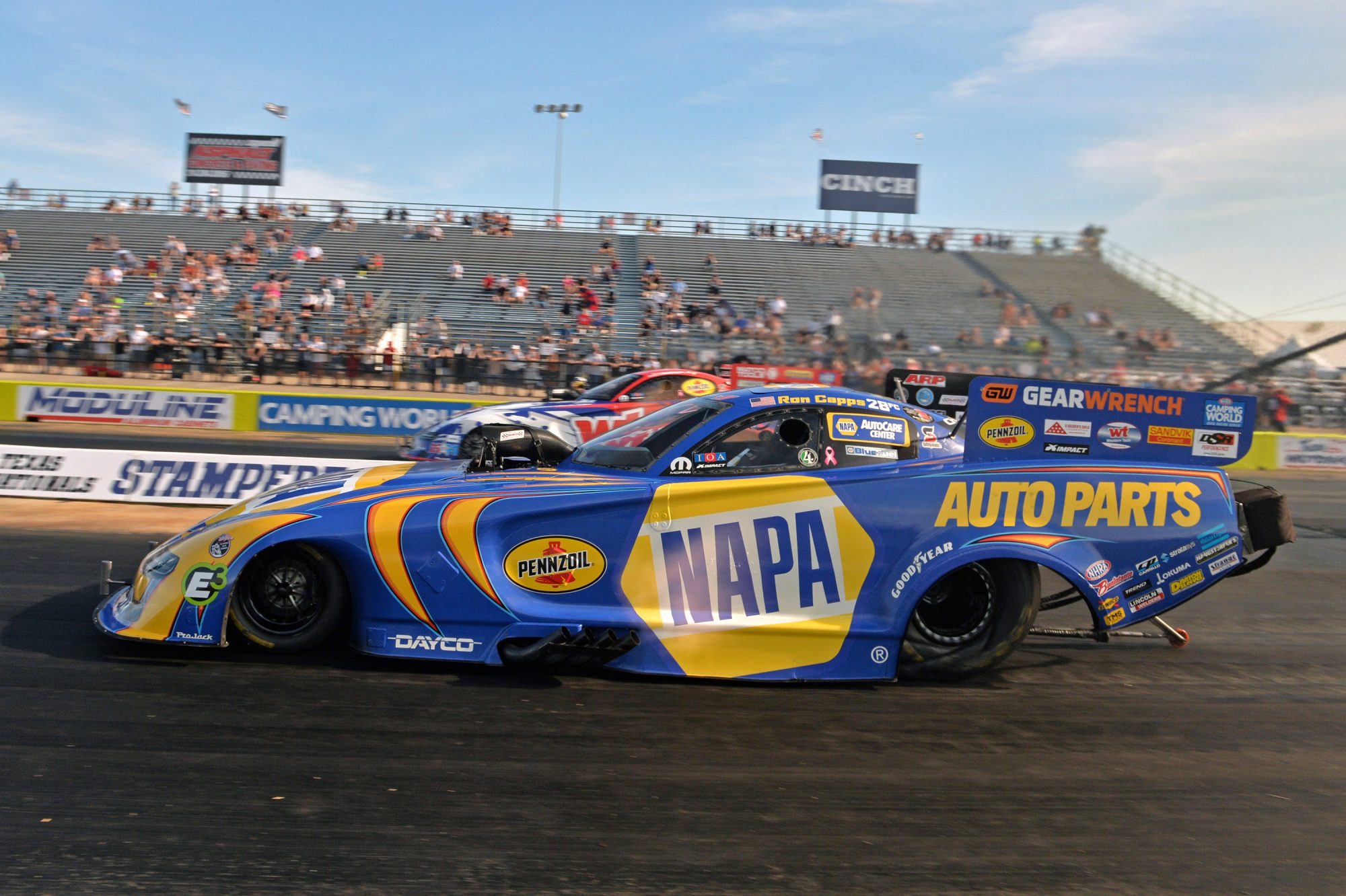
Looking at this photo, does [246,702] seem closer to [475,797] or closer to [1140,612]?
[475,797]

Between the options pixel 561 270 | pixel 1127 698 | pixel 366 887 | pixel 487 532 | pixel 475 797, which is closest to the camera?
pixel 366 887

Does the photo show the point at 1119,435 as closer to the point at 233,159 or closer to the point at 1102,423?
the point at 1102,423

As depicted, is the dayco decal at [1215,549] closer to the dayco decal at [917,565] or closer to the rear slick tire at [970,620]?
the rear slick tire at [970,620]

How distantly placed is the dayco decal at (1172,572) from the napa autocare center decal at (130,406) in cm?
1729

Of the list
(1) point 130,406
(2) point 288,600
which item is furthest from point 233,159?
(2) point 288,600

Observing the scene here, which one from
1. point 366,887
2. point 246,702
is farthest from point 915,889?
point 246,702

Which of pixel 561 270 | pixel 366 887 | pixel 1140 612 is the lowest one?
pixel 366 887

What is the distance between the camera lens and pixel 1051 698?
5090 mm

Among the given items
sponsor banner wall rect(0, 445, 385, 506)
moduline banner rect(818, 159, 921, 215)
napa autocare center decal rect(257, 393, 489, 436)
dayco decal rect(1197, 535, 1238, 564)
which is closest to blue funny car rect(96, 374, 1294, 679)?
dayco decal rect(1197, 535, 1238, 564)

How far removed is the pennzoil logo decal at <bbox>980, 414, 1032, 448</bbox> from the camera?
517 cm

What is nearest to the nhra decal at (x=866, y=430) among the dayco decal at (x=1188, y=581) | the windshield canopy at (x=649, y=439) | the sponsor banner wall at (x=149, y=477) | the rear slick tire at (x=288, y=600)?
the windshield canopy at (x=649, y=439)

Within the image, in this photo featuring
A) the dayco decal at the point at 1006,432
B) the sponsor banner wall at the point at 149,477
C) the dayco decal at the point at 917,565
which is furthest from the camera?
the sponsor banner wall at the point at 149,477

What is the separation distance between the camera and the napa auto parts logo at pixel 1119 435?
17.3 ft

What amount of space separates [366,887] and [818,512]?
2659 millimetres
